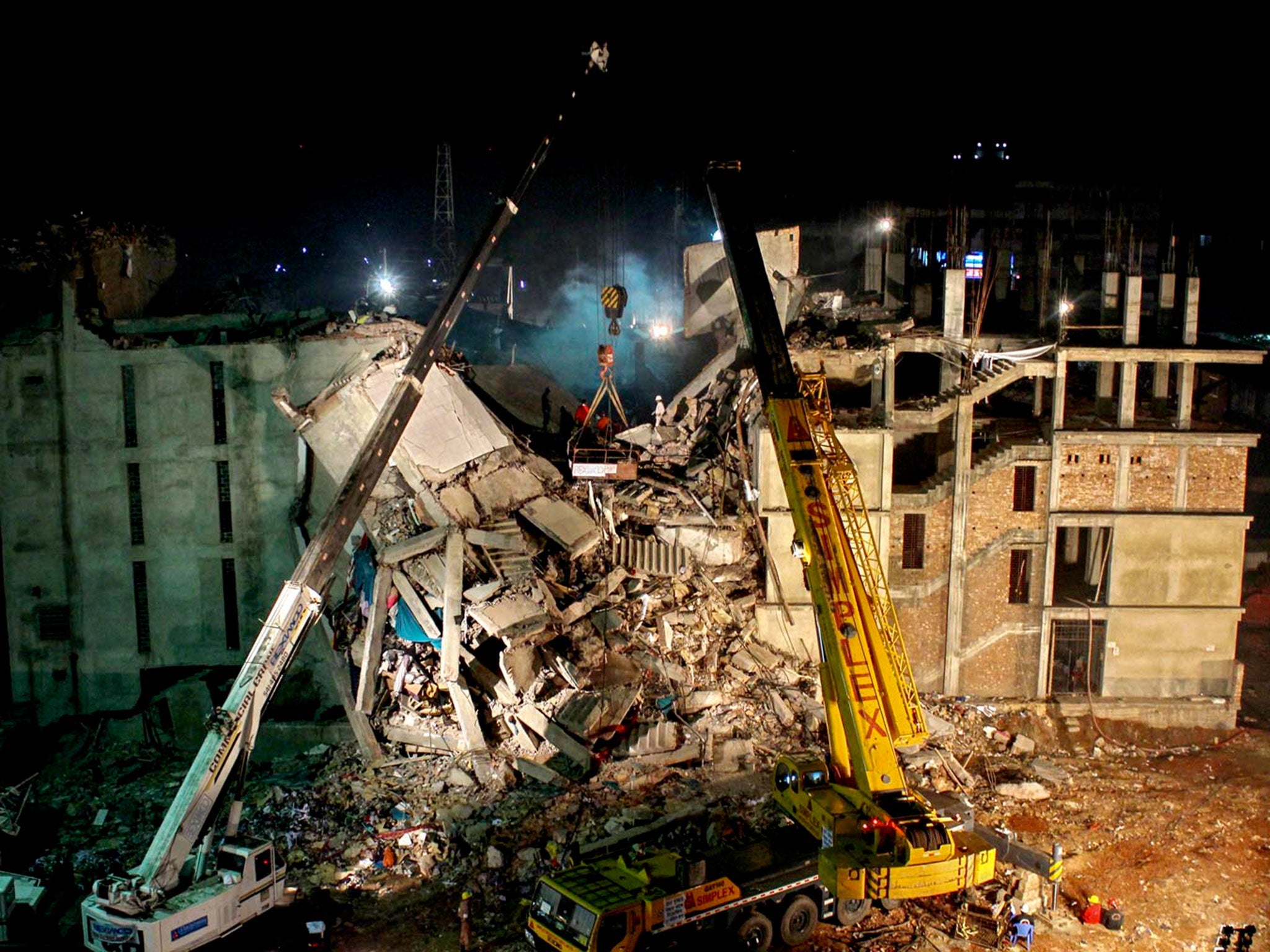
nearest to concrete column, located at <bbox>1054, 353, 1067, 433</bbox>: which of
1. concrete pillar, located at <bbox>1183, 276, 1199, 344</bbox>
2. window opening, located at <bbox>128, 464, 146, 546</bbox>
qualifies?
concrete pillar, located at <bbox>1183, 276, 1199, 344</bbox>

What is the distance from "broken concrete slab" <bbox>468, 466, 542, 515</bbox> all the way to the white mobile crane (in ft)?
22.3

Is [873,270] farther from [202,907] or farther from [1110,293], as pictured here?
[202,907]

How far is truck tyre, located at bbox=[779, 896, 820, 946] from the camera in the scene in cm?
1418

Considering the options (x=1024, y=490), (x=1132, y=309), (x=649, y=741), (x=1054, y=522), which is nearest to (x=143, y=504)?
(x=649, y=741)

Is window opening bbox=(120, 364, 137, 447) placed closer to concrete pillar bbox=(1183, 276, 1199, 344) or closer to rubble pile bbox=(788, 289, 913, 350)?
rubble pile bbox=(788, 289, 913, 350)

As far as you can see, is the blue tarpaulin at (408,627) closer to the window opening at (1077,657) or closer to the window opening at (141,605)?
the window opening at (141,605)

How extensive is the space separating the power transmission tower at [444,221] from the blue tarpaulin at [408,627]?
19.6 m

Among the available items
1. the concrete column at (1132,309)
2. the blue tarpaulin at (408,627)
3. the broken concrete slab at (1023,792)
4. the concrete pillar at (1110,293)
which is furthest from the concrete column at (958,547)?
the blue tarpaulin at (408,627)

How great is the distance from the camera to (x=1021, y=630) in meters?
23.6

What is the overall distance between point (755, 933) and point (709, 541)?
34.5 ft

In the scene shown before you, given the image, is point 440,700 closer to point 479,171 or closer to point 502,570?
point 502,570

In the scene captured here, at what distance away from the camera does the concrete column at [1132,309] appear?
22578 mm

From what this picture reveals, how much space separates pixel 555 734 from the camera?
60.8 feet

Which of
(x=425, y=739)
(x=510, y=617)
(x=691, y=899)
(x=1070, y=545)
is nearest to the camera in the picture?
(x=691, y=899)
